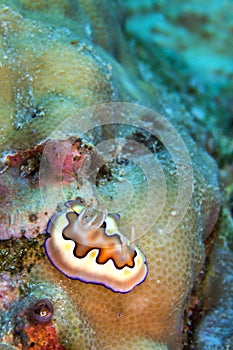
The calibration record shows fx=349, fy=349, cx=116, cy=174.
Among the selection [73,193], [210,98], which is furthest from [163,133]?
[210,98]

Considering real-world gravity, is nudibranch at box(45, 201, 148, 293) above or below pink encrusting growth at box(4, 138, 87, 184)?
below

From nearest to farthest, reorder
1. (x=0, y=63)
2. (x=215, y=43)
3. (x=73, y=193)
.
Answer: (x=73, y=193) < (x=0, y=63) < (x=215, y=43)

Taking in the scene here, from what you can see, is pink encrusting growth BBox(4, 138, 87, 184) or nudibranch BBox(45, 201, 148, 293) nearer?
nudibranch BBox(45, 201, 148, 293)

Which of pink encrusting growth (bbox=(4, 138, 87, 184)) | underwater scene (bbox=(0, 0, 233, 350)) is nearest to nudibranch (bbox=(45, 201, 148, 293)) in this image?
underwater scene (bbox=(0, 0, 233, 350))

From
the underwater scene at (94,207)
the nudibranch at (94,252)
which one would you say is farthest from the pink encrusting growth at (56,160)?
the nudibranch at (94,252)

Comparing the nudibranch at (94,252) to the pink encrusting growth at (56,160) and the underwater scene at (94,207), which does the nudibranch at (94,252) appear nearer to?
the underwater scene at (94,207)

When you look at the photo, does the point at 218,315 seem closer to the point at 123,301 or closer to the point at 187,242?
the point at 187,242

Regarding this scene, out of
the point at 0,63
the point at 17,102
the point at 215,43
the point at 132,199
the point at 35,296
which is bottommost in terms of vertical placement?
the point at 215,43

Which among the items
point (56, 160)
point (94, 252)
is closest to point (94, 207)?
point (94, 252)

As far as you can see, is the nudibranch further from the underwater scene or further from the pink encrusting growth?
the pink encrusting growth
